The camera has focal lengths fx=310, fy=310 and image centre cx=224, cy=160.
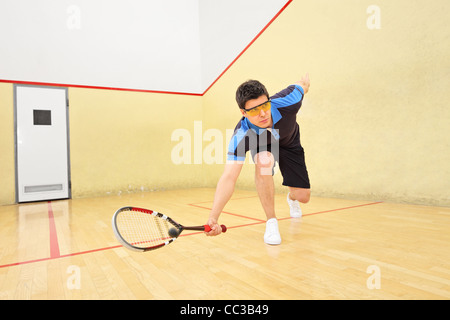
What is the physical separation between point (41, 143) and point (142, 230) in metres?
2.86

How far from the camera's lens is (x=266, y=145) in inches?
62.0

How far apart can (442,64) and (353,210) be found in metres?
1.26

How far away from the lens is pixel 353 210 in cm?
235

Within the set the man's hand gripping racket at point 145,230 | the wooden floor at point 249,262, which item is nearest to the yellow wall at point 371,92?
the wooden floor at point 249,262

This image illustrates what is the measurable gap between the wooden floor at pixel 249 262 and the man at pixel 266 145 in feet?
0.61

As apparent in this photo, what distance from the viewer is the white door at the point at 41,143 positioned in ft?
12.2

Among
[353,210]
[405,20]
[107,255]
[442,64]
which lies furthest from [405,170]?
[107,255]

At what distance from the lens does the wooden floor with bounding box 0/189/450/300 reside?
94cm

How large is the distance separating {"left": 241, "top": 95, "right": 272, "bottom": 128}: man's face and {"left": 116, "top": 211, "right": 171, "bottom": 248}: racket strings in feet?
1.95

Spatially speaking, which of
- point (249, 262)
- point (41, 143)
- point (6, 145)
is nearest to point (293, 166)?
point (249, 262)

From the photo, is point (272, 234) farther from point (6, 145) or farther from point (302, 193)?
point (6, 145)

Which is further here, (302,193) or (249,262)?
(302,193)

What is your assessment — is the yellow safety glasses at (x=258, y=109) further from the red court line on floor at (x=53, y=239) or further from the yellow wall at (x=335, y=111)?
the yellow wall at (x=335, y=111)
